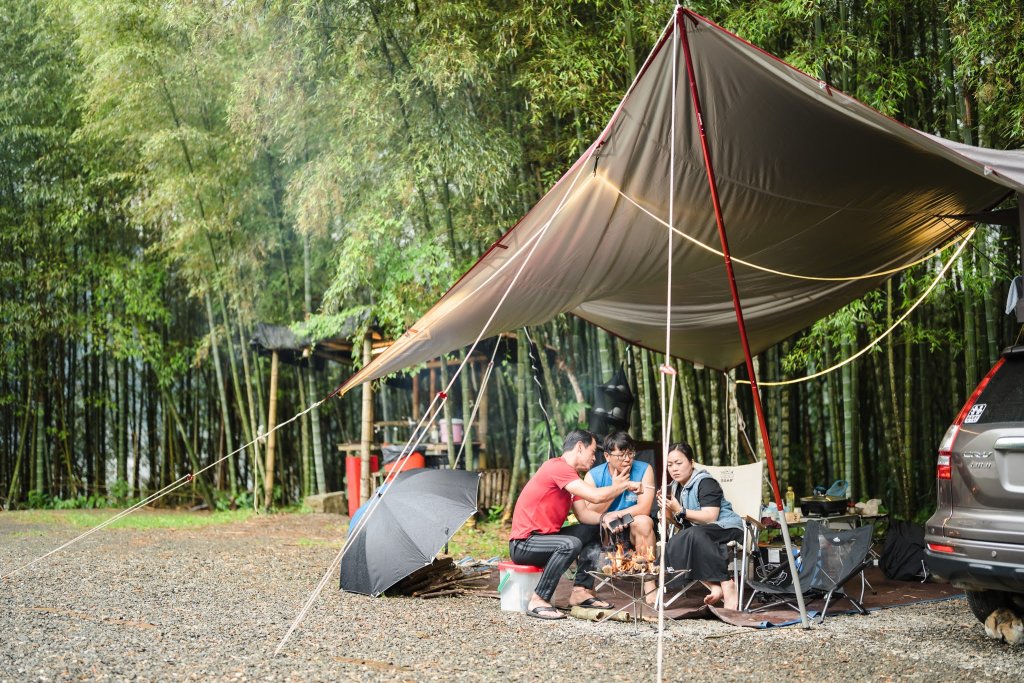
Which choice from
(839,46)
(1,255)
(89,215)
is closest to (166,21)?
(89,215)

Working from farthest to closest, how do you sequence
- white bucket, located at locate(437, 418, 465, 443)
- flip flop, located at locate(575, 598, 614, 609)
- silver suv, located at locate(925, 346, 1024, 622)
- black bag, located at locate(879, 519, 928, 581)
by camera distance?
white bucket, located at locate(437, 418, 465, 443) → black bag, located at locate(879, 519, 928, 581) → flip flop, located at locate(575, 598, 614, 609) → silver suv, located at locate(925, 346, 1024, 622)

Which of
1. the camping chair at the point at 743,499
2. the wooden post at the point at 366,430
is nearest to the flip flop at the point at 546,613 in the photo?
the camping chair at the point at 743,499

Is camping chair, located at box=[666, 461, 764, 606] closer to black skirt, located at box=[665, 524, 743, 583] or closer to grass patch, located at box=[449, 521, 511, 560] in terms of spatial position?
black skirt, located at box=[665, 524, 743, 583]

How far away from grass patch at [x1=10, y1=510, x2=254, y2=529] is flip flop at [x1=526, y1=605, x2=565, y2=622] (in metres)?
5.19

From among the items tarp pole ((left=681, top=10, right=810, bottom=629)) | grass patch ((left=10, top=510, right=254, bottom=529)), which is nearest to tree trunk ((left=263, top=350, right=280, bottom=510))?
grass patch ((left=10, top=510, right=254, bottom=529))

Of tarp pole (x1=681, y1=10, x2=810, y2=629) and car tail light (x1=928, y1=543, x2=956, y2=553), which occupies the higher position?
tarp pole (x1=681, y1=10, x2=810, y2=629)

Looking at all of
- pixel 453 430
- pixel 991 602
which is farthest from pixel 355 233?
pixel 991 602

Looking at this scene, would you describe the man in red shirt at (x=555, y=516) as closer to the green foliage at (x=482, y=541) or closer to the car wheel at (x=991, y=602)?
the car wheel at (x=991, y=602)

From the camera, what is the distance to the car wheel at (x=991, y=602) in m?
3.13

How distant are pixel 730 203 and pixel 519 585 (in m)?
1.97

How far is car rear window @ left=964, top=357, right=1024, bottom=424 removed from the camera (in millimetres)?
2807

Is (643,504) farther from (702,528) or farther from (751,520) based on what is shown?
(751,520)

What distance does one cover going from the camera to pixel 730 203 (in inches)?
163

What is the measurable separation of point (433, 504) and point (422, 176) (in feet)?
8.96
